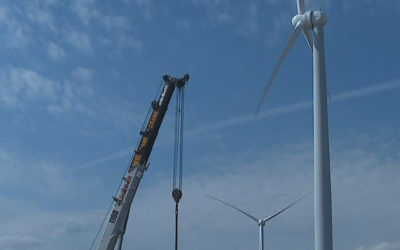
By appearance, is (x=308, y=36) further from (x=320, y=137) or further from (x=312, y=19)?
(x=320, y=137)

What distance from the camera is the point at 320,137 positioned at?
20969 mm

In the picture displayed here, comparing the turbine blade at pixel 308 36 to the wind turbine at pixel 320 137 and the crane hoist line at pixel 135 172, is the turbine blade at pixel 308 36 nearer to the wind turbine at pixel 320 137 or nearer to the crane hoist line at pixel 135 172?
the wind turbine at pixel 320 137

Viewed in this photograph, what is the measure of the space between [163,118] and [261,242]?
726 inches

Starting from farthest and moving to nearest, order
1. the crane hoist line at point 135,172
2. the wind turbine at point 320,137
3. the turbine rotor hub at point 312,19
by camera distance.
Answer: the crane hoist line at point 135,172, the turbine rotor hub at point 312,19, the wind turbine at point 320,137

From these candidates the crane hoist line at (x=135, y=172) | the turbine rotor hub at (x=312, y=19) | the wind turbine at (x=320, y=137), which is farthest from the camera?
the crane hoist line at (x=135, y=172)

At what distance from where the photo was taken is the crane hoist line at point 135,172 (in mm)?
34312

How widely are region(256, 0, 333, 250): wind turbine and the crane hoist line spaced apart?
47.0 feet

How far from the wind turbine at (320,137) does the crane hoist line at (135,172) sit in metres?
14.3

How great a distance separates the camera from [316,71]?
872 inches

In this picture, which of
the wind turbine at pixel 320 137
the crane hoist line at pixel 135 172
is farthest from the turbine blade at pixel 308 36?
the crane hoist line at pixel 135 172

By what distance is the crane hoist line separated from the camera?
34.3m

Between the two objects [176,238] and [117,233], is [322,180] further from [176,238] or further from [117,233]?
[117,233]

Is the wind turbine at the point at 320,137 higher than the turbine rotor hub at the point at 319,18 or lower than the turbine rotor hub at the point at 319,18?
lower

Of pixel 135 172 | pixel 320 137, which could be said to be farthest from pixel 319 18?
pixel 135 172
